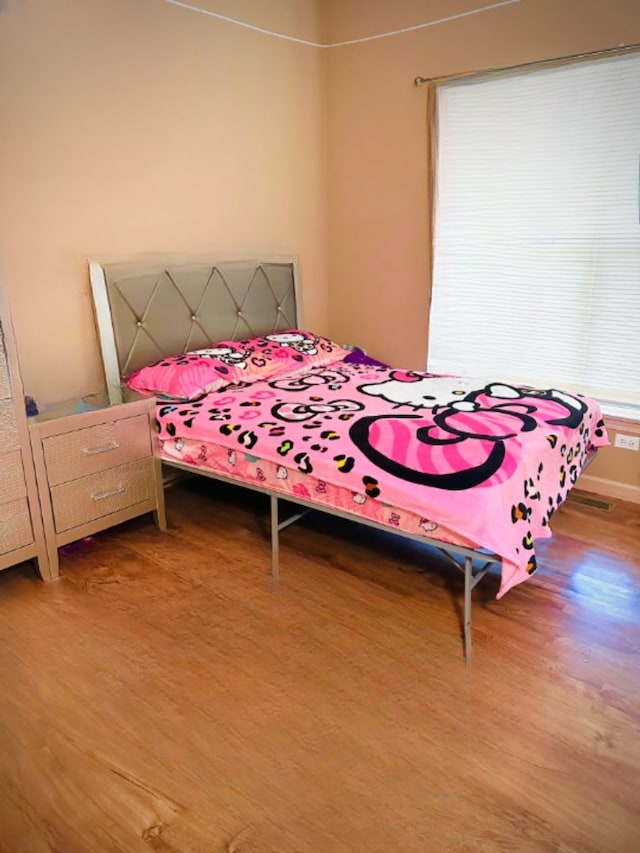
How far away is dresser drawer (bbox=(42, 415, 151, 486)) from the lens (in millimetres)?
2434

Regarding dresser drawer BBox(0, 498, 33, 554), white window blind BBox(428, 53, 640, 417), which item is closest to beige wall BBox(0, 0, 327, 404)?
dresser drawer BBox(0, 498, 33, 554)

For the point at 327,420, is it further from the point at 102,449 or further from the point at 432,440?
the point at 102,449

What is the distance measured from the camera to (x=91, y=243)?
2.95m

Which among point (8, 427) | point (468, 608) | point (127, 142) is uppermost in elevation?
point (127, 142)

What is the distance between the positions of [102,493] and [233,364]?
95 cm

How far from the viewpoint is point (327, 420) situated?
251 centimetres

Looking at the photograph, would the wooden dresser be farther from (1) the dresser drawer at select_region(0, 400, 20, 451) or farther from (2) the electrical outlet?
(2) the electrical outlet

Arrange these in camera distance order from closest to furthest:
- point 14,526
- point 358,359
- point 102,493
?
point 14,526 → point 102,493 → point 358,359

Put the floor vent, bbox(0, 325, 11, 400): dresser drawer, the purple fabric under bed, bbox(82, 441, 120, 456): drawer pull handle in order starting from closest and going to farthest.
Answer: bbox(0, 325, 11, 400): dresser drawer → bbox(82, 441, 120, 456): drawer pull handle → the floor vent → the purple fabric under bed

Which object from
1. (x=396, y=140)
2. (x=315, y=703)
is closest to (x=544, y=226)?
(x=396, y=140)

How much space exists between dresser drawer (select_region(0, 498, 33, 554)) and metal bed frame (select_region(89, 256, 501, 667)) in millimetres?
639

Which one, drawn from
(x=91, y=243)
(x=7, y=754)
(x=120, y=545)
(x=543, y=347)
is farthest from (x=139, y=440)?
(x=543, y=347)

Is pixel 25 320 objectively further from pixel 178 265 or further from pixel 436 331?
pixel 436 331

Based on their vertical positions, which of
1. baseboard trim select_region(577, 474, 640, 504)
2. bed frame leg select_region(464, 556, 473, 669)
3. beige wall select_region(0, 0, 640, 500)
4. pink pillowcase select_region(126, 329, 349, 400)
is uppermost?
beige wall select_region(0, 0, 640, 500)
